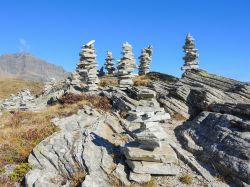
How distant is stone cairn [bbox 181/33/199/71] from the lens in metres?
56.6

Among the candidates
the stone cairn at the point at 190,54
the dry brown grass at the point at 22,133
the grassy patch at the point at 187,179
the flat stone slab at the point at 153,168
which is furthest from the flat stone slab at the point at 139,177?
the stone cairn at the point at 190,54

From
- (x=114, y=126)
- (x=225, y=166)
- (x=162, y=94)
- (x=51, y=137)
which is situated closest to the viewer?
(x=225, y=166)

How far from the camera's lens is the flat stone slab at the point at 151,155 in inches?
845

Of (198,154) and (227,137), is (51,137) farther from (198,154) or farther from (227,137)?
(227,137)

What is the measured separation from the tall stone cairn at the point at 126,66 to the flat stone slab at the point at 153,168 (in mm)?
26053

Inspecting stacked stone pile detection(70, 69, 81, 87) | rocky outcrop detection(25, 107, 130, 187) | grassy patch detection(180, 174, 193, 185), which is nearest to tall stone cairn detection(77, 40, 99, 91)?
stacked stone pile detection(70, 69, 81, 87)

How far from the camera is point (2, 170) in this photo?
2273 cm

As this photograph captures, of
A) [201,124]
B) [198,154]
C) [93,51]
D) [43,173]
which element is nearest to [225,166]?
[198,154]

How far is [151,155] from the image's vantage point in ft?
70.4

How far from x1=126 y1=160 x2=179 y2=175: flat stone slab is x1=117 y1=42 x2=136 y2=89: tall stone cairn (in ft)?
85.5

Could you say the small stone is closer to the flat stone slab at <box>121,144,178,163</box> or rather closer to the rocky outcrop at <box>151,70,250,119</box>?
the flat stone slab at <box>121,144,178,163</box>

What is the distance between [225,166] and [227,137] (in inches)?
116

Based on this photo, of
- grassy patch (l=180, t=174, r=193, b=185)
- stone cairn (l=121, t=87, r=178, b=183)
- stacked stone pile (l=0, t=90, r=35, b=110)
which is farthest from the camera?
stacked stone pile (l=0, t=90, r=35, b=110)

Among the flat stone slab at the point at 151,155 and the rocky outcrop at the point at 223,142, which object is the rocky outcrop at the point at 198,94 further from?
the flat stone slab at the point at 151,155
